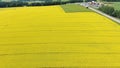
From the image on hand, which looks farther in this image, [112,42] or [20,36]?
[20,36]

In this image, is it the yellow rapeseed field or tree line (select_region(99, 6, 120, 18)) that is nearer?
the yellow rapeseed field

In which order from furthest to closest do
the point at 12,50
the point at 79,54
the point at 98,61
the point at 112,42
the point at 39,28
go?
the point at 39,28 → the point at 112,42 → the point at 12,50 → the point at 79,54 → the point at 98,61

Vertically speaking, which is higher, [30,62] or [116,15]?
[30,62]

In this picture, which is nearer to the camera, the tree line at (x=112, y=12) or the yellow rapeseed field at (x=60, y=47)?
the yellow rapeseed field at (x=60, y=47)

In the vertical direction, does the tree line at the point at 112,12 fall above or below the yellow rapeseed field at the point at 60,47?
below

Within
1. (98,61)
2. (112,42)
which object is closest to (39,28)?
(112,42)

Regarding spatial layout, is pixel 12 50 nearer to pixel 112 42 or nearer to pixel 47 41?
pixel 47 41

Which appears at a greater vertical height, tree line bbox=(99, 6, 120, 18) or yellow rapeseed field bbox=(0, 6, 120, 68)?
yellow rapeseed field bbox=(0, 6, 120, 68)

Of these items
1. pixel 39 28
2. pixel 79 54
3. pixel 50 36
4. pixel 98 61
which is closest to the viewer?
pixel 98 61

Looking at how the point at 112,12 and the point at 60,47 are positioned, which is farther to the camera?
the point at 112,12

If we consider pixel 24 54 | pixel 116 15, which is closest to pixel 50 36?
pixel 24 54

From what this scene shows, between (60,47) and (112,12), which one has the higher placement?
(60,47)
